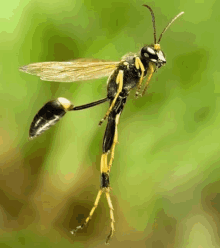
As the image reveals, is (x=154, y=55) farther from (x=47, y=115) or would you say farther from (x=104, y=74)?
(x=47, y=115)

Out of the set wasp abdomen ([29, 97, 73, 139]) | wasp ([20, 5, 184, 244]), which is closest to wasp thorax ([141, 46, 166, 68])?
wasp ([20, 5, 184, 244])

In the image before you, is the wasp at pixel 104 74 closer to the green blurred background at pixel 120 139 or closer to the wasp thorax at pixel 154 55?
the wasp thorax at pixel 154 55

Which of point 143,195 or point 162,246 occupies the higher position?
point 143,195

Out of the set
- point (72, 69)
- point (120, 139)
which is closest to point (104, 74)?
point (72, 69)

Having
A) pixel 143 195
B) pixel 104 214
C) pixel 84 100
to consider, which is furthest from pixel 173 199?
pixel 84 100

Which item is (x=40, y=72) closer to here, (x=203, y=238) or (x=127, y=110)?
(x=127, y=110)

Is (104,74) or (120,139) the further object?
(120,139)
